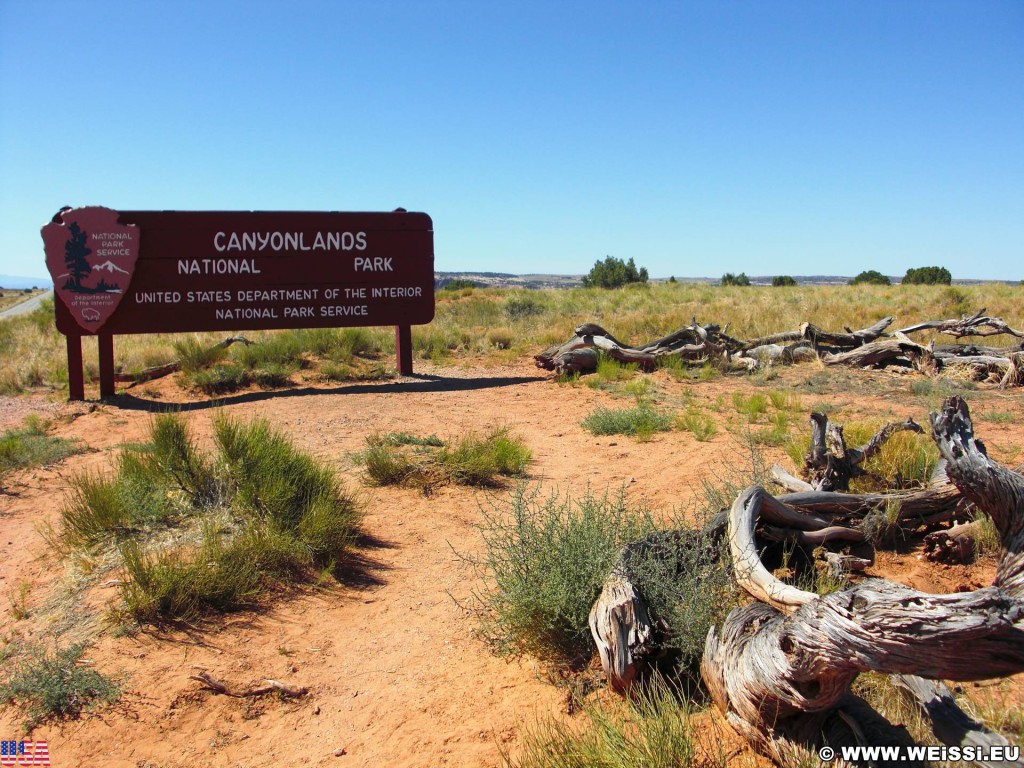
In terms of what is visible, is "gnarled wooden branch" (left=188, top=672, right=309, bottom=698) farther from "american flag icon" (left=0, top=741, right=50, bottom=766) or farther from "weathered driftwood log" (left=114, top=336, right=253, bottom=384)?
"weathered driftwood log" (left=114, top=336, right=253, bottom=384)

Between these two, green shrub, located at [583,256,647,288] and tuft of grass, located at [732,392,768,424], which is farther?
green shrub, located at [583,256,647,288]

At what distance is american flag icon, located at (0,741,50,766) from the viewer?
11.4 feet

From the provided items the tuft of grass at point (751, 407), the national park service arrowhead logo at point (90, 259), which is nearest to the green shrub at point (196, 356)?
the national park service arrowhead logo at point (90, 259)

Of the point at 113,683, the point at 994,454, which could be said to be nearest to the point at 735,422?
the point at 994,454

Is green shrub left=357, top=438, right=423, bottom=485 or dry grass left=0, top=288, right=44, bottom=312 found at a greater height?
dry grass left=0, top=288, right=44, bottom=312

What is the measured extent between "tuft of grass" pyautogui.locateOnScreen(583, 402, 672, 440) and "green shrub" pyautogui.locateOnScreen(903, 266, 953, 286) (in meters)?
40.8

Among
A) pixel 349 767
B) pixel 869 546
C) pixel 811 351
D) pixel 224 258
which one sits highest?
pixel 224 258

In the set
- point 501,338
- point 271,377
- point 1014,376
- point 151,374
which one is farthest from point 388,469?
point 501,338

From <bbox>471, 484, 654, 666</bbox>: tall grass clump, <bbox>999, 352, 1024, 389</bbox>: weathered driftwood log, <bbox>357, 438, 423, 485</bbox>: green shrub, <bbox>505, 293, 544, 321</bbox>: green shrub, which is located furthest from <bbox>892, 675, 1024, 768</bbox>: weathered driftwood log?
<bbox>505, 293, 544, 321</bbox>: green shrub

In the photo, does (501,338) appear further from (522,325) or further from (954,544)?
(954,544)

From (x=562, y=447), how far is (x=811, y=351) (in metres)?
7.22

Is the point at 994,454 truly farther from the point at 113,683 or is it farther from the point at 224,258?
the point at 224,258

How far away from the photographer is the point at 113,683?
397cm

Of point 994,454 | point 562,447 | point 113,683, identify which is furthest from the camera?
point 562,447
